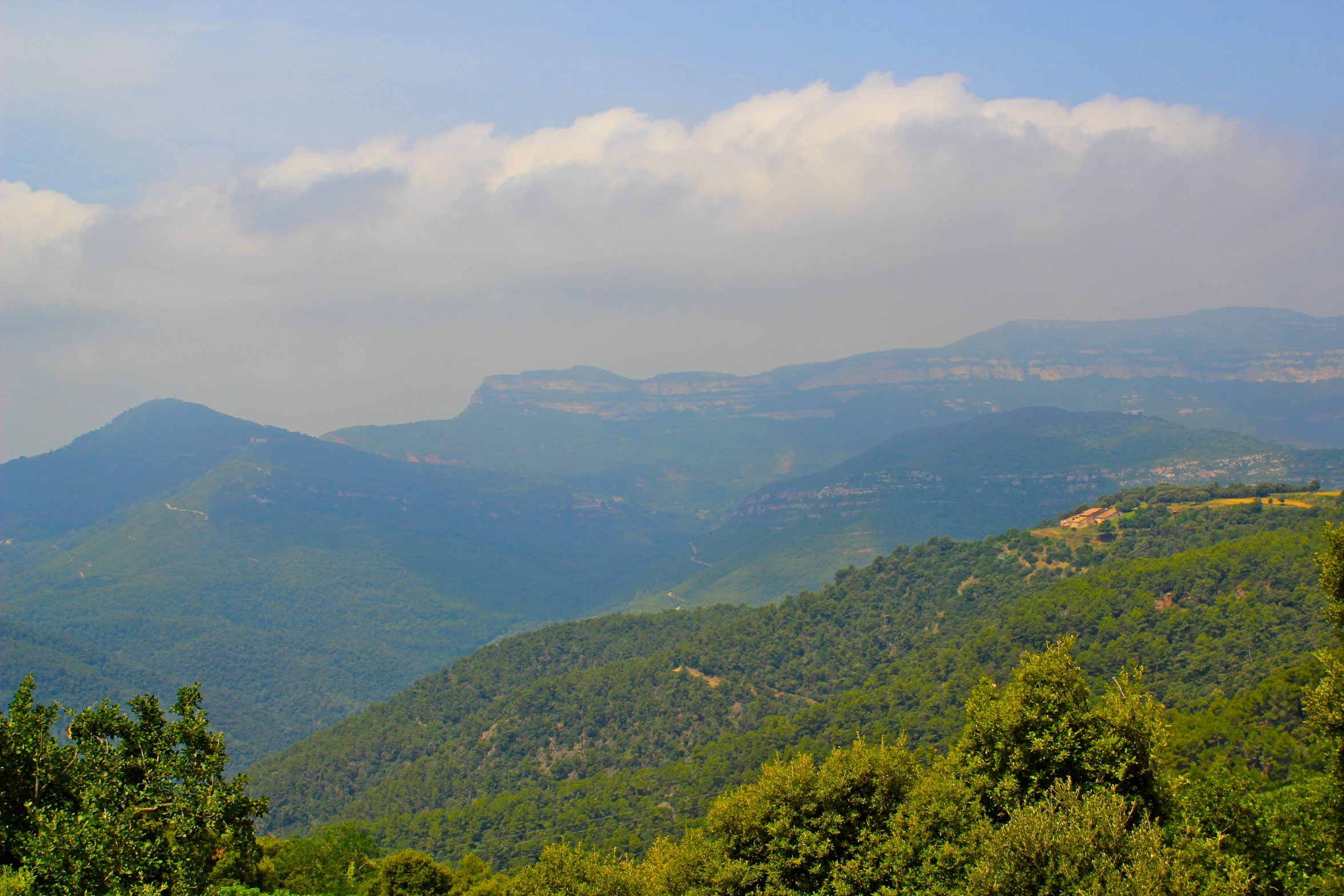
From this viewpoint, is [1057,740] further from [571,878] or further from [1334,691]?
[571,878]

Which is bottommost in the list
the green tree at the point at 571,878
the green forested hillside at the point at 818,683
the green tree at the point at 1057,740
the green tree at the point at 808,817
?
the green forested hillside at the point at 818,683

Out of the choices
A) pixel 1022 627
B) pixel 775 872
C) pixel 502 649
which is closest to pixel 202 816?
pixel 775 872

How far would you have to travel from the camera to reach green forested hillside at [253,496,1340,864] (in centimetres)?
7812

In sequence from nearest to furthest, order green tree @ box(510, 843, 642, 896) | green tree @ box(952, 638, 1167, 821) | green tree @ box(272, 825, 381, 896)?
green tree @ box(952, 638, 1167, 821) → green tree @ box(510, 843, 642, 896) → green tree @ box(272, 825, 381, 896)

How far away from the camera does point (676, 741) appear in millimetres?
113812

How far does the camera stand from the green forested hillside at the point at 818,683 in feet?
256

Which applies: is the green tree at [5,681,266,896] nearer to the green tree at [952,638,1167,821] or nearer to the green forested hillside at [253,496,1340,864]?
the green tree at [952,638,1167,821]

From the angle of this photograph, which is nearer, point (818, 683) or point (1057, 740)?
point (1057, 740)

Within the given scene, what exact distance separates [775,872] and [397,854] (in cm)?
3054

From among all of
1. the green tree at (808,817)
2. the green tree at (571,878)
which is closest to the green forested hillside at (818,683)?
the green tree at (808,817)

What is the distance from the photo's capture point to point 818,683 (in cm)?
12150

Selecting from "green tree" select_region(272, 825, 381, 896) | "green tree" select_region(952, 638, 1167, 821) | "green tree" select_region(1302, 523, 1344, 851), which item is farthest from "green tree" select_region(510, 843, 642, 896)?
"green tree" select_region(1302, 523, 1344, 851)

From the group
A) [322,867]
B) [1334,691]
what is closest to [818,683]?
[322,867]

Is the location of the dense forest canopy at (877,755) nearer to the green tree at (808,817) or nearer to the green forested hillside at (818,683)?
the green tree at (808,817)
